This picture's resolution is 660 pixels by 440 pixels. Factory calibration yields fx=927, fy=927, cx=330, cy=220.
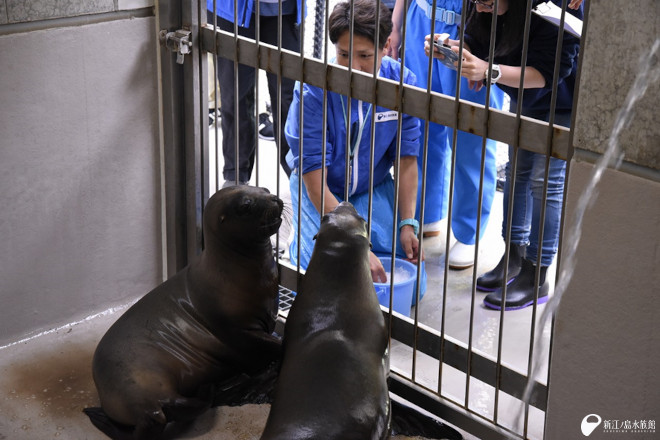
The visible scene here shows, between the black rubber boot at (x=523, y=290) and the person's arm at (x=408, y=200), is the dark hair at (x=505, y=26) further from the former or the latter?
the black rubber boot at (x=523, y=290)

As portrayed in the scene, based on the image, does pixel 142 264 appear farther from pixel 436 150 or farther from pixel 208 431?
pixel 436 150

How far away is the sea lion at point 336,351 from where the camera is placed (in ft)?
9.14

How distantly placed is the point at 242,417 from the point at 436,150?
2181mm

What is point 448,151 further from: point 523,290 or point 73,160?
point 73,160

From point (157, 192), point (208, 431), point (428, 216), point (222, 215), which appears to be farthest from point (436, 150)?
point (208, 431)

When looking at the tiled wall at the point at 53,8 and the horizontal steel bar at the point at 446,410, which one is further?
the tiled wall at the point at 53,8

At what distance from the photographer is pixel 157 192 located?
4262 millimetres

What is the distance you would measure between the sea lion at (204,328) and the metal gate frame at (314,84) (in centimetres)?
36

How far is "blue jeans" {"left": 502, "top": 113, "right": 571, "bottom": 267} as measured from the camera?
425 centimetres

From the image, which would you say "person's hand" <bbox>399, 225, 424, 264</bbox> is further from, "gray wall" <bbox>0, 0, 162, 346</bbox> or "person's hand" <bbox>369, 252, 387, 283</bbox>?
"gray wall" <bbox>0, 0, 162, 346</bbox>

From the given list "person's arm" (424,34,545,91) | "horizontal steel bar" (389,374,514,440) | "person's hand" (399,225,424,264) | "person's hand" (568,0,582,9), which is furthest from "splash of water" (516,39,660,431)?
"person's hand" (399,225,424,264)

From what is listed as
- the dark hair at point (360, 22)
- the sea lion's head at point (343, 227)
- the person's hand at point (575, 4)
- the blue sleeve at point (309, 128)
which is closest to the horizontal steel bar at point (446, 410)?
the sea lion's head at point (343, 227)

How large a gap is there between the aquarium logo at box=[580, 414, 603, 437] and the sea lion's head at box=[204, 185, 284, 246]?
1.31m

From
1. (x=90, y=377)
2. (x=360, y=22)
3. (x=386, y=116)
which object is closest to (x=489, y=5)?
(x=360, y=22)
